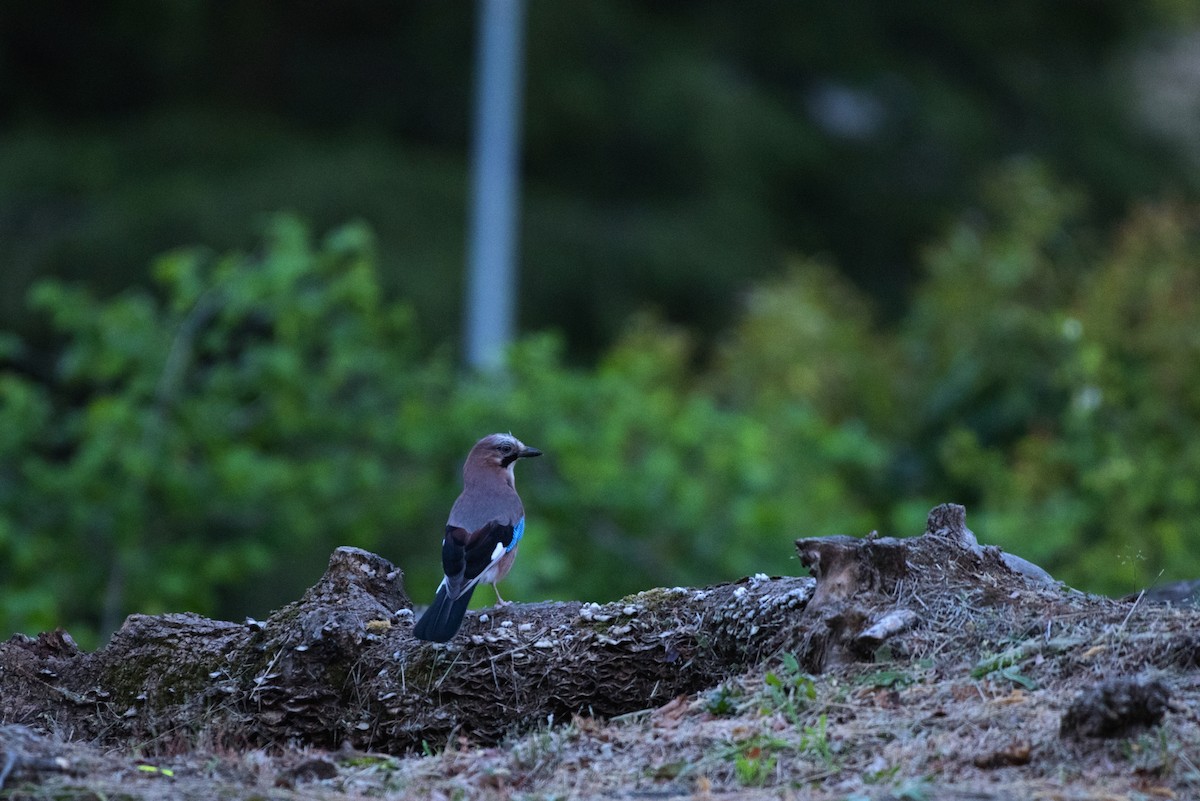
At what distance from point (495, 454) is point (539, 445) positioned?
10.8 ft

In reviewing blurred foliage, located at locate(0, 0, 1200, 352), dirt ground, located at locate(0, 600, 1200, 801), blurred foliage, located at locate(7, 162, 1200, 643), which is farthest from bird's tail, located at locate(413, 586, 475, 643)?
blurred foliage, located at locate(0, 0, 1200, 352)

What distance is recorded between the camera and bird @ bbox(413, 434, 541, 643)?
14.9ft

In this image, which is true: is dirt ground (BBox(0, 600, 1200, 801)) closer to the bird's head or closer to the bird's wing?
→ the bird's wing

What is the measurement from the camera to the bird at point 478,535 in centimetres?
455

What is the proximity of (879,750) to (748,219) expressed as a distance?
51.9ft

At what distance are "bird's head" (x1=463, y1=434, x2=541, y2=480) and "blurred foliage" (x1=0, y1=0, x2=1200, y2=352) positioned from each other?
9187 millimetres

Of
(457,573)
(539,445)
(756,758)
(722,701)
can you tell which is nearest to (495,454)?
(457,573)

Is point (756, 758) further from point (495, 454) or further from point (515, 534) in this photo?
point (495, 454)

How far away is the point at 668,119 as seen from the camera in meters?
18.9

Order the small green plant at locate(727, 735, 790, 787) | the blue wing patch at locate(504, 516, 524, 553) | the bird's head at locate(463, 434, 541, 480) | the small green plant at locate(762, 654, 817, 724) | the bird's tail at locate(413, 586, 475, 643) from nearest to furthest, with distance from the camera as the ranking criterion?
the small green plant at locate(727, 735, 790, 787)
the small green plant at locate(762, 654, 817, 724)
the bird's tail at locate(413, 586, 475, 643)
the blue wing patch at locate(504, 516, 524, 553)
the bird's head at locate(463, 434, 541, 480)

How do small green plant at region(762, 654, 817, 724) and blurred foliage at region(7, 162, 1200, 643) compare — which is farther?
blurred foliage at region(7, 162, 1200, 643)

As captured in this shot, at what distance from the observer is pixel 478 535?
18.1 ft

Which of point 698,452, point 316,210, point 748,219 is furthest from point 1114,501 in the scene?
point 748,219

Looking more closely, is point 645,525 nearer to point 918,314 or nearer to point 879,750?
point 918,314
